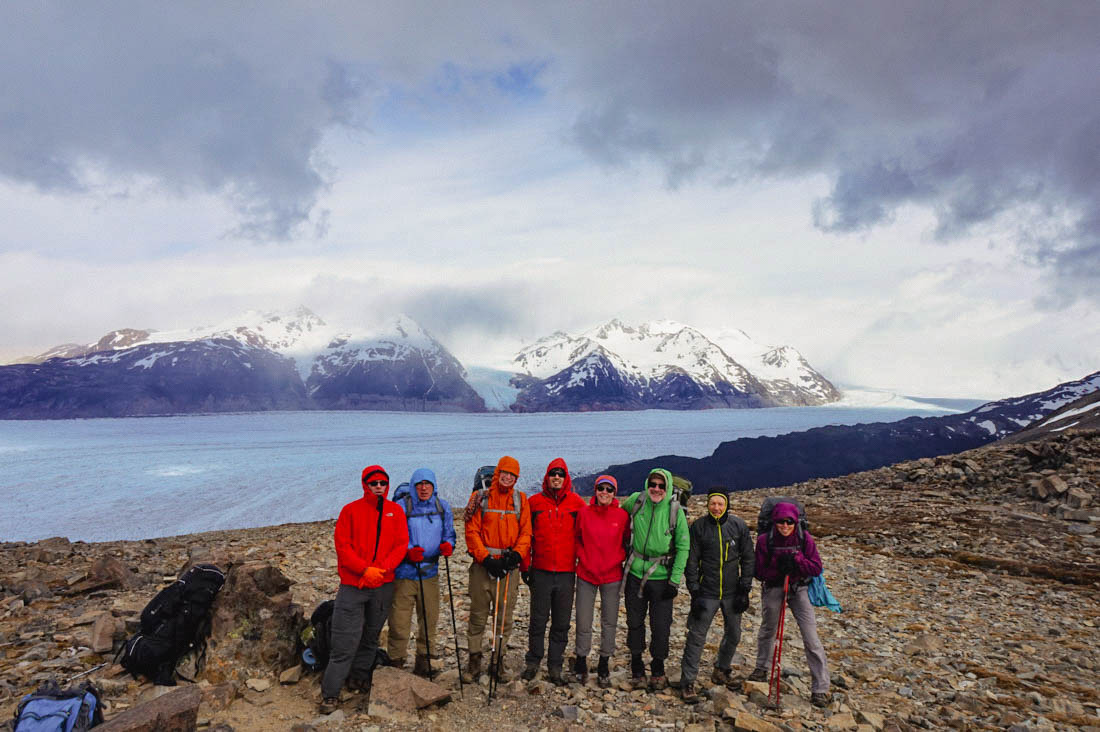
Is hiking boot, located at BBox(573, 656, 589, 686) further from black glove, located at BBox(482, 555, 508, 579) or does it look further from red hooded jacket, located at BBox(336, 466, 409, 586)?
red hooded jacket, located at BBox(336, 466, 409, 586)

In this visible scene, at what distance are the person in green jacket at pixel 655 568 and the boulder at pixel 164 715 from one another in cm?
329

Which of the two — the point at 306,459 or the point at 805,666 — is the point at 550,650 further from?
the point at 306,459

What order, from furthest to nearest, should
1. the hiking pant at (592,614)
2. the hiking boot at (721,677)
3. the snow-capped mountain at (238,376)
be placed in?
the snow-capped mountain at (238,376) → the hiking boot at (721,677) → the hiking pant at (592,614)

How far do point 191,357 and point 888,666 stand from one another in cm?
16923

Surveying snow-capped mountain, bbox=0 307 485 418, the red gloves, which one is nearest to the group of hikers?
the red gloves

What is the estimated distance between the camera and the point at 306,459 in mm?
42312

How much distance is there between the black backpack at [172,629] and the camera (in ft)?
15.6

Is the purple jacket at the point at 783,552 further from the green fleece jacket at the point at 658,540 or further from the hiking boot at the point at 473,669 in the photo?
the hiking boot at the point at 473,669

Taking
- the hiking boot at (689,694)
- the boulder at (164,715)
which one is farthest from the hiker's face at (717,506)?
the boulder at (164,715)

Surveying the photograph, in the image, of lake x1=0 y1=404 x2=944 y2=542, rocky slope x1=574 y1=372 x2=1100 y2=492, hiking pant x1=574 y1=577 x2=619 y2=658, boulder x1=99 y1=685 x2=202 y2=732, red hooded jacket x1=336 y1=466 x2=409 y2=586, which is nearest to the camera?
boulder x1=99 y1=685 x2=202 y2=732

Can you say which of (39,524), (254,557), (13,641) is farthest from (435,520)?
(39,524)

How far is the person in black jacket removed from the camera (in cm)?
487

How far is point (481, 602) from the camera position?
5.03 metres

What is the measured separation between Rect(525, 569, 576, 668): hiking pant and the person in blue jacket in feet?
2.82
